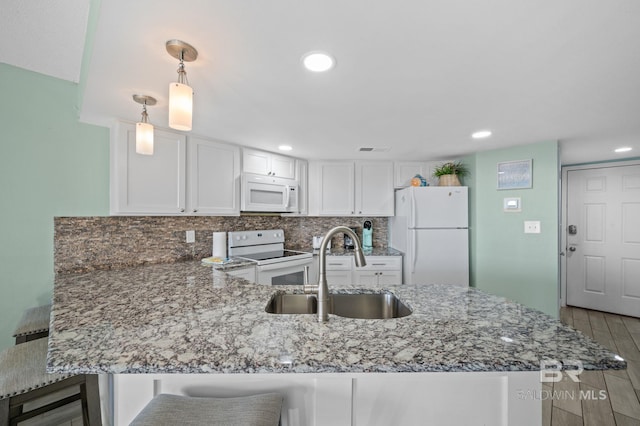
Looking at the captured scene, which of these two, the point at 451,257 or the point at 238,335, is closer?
the point at 238,335

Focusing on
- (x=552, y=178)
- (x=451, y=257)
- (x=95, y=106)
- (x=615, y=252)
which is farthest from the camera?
(x=615, y=252)

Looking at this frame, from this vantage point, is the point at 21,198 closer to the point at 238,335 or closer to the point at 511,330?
the point at 238,335

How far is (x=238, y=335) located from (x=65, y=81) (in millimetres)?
2530

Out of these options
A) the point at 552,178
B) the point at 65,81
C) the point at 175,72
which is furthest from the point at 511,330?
the point at 65,81

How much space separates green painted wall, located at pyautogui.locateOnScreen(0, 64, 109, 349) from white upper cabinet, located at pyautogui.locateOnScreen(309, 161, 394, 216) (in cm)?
232

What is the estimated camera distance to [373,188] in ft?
11.8

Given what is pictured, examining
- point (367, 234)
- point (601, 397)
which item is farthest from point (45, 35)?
point (601, 397)

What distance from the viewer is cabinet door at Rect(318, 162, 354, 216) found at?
359cm

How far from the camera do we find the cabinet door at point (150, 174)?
7.02ft

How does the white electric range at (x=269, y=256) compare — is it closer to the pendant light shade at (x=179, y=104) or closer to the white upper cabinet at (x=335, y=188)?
the white upper cabinet at (x=335, y=188)

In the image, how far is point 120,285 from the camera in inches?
66.4

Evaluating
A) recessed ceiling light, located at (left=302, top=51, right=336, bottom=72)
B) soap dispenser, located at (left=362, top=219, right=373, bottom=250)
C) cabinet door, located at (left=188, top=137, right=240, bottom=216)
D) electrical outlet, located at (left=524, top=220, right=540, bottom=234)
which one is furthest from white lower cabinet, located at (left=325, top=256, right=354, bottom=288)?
recessed ceiling light, located at (left=302, top=51, right=336, bottom=72)

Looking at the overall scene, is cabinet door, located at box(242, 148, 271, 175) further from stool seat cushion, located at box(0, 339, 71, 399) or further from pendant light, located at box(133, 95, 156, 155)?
stool seat cushion, located at box(0, 339, 71, 399)

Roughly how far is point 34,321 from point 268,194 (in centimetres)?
206
